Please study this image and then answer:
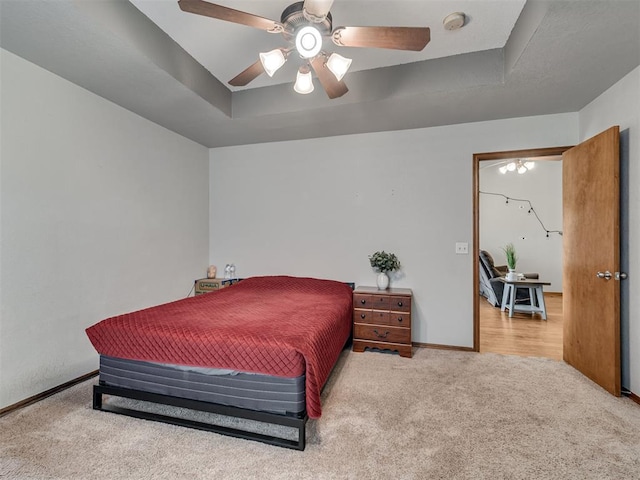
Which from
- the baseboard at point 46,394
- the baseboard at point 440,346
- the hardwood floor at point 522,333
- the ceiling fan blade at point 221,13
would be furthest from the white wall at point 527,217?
the baseboard at point 46,394

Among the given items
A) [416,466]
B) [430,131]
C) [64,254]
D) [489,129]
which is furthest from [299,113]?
[416,466]

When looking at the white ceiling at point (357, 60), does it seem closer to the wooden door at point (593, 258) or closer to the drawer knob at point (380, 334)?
the wooden door at point (593, 258)

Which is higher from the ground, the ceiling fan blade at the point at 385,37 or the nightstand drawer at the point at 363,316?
the ceiling fan blade at the point at 385,37

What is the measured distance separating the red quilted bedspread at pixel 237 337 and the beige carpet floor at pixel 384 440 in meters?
0.29

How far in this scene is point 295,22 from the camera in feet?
5.76

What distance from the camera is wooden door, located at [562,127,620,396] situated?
2.34 metres

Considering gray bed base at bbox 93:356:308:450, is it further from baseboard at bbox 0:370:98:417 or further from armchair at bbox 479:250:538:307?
armchair at bbox 479:250:538:307

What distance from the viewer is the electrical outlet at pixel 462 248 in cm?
335

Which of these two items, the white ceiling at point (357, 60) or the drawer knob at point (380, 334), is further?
the drawer knob at point (380, 334)

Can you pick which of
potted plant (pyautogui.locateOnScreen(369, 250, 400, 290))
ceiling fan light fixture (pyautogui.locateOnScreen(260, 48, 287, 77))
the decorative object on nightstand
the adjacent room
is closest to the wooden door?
the adjacent room

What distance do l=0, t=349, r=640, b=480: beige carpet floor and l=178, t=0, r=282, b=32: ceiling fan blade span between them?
2.30m

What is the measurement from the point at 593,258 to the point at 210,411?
3.10m

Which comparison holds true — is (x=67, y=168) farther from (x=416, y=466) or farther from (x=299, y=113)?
(x=416, y=466)

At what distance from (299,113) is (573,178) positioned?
262cm
